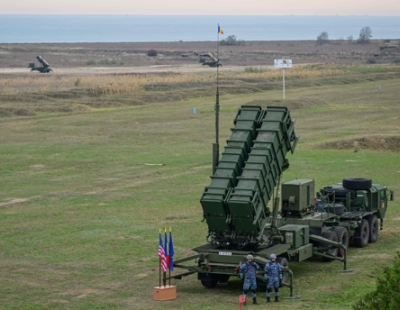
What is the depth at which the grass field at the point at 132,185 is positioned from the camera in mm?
19375

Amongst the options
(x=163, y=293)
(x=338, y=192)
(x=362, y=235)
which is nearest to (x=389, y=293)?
(x=163, y=293)

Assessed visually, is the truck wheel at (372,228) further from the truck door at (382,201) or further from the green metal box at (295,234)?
the green metal box at (295,234)

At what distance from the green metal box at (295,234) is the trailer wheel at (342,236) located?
1818mm

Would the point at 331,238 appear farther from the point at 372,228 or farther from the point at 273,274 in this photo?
the point at 273,274

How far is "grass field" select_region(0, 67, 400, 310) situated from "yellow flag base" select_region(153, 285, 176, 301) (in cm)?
23

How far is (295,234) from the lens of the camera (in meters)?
19.7

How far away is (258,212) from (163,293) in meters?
2.81

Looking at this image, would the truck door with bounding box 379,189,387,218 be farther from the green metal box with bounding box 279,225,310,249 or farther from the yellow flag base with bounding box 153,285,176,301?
the yellow flag base with bounding box 153,285,176,301

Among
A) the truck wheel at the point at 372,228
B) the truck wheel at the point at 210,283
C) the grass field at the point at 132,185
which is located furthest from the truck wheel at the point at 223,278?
the truck wheel at the point at 372,228

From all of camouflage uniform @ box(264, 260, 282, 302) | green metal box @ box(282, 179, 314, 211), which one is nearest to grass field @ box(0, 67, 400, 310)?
camouflage uniform @ box(264, 260, 282, 302)

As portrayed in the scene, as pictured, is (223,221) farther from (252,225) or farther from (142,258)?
(142,258)

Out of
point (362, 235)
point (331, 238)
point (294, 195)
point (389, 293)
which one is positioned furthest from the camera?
point (362, 235)

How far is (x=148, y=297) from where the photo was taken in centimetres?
1870

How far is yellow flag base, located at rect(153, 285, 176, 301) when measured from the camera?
60.3ft
